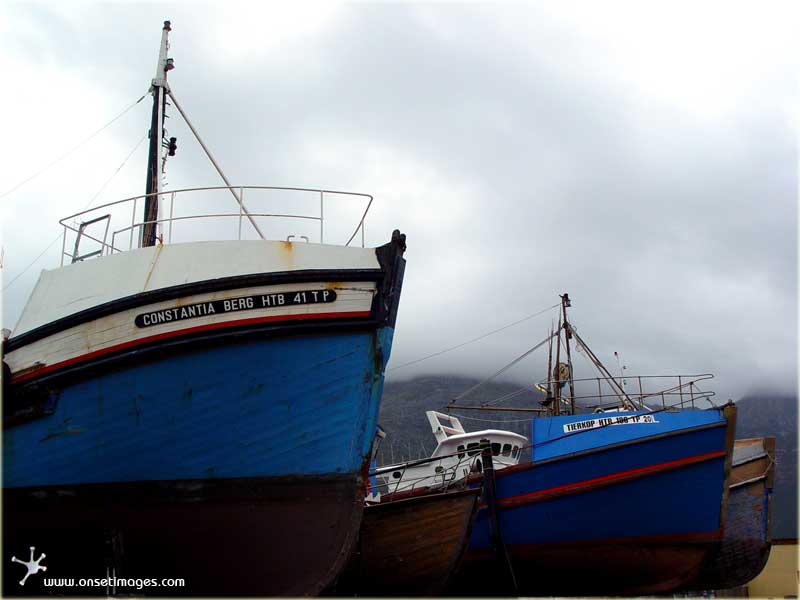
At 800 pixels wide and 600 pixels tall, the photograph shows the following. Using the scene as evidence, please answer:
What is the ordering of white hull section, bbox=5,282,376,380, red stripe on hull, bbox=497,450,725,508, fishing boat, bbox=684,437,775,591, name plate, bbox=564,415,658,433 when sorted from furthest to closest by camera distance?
fishing boat, bbox=684,437,775,591 < name plate, bbox=564,415,658,433 < red stripe on hull, bbox=497,450,725,508 < white hull section, bbox=5,282,376,380

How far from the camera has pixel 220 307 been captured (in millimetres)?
8844

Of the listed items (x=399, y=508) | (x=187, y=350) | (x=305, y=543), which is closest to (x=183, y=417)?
(x=187, y=350)

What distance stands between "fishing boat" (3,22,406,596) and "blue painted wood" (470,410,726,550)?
6.84 m

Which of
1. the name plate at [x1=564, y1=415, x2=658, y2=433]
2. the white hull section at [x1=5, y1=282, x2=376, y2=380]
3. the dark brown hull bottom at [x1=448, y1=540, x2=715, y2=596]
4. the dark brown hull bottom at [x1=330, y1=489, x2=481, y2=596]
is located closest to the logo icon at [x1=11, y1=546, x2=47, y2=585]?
the white hull section at [x1=5, y1=282, x2=376, y2=380]

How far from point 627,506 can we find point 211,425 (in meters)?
9.54

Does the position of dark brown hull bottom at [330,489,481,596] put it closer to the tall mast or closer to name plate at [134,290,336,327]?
name plate at [134,290,336,327]

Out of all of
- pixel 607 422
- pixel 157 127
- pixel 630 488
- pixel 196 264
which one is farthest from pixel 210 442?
pixel 607 422

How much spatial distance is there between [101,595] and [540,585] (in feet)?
32.6

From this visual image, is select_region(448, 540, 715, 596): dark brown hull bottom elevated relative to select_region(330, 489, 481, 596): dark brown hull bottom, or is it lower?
lower

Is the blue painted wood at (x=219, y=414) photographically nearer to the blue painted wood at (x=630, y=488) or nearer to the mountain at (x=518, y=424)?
the blue painted wood at (x=630, y=488)

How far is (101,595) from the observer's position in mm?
8680

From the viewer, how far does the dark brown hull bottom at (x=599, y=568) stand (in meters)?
14.1

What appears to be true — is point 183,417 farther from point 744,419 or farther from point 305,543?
point 744,419

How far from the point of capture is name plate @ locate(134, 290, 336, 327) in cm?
883
